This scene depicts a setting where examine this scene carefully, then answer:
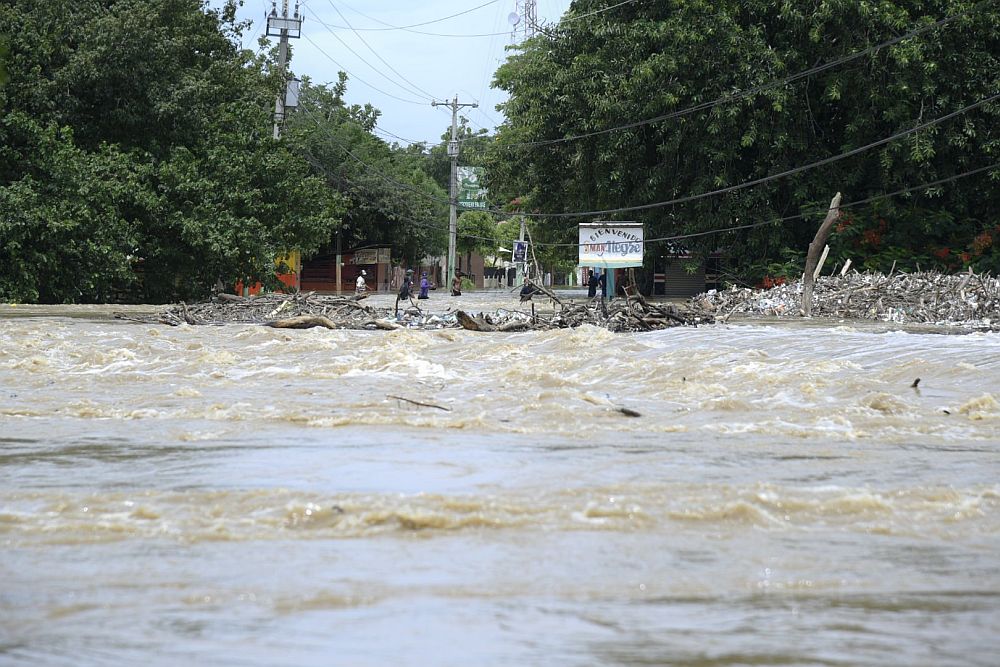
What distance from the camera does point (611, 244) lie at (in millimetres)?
30234

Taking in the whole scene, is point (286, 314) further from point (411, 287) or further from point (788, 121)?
point (411, 287)

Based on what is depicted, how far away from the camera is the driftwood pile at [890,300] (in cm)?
2191

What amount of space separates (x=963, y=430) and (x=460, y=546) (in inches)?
209

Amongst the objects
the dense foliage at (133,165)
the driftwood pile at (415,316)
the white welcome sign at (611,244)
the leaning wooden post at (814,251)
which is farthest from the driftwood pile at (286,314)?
the leaning wooden post at (814,251)

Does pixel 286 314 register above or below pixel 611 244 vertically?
below

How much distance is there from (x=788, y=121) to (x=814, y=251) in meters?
11.2

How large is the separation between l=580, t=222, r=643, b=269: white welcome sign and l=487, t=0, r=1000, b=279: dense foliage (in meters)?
5.01

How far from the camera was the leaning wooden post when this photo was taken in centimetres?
2325

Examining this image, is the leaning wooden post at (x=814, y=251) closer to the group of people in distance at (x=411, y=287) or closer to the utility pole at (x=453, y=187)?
the group of people in distance at (x=411, y=287)

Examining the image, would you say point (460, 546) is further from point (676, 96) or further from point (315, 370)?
point (676, 96)

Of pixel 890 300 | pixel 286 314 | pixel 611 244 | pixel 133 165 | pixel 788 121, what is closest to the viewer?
pixel 286 314

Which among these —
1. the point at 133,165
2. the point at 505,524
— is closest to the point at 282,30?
the point at 133,165

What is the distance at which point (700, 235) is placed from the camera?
35250 mm

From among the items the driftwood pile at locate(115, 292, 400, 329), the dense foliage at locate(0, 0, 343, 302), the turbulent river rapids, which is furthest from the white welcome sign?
the turbulent river rapids
